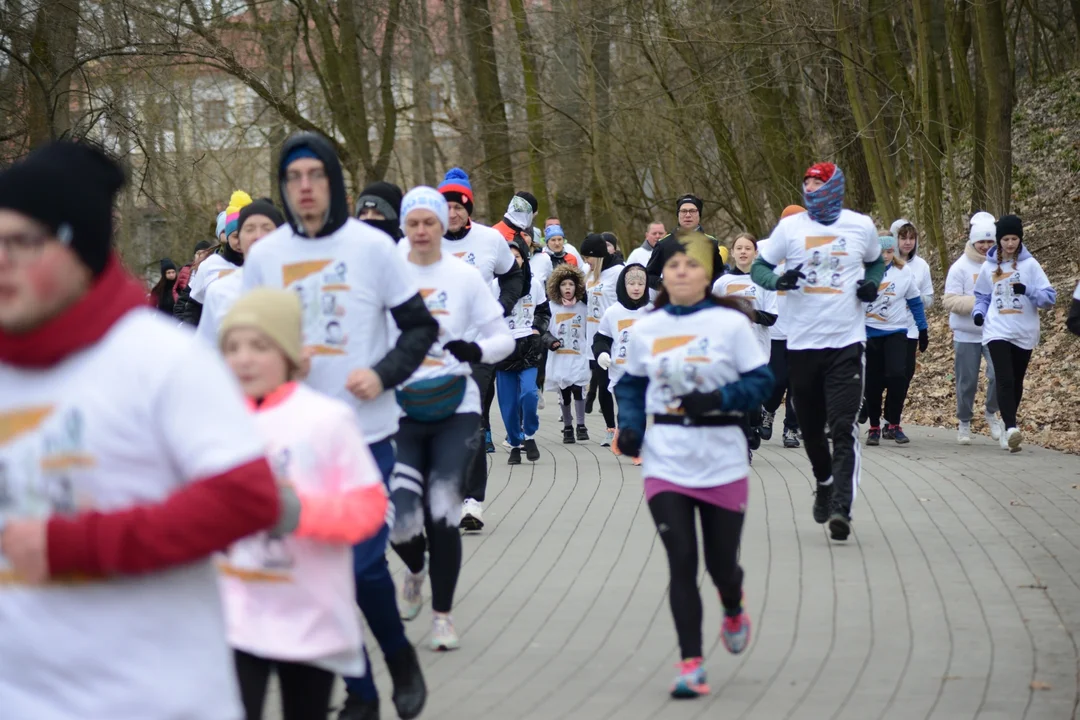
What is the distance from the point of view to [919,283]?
16281mm

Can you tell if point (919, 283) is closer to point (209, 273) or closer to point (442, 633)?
point (209, 273)

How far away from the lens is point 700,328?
6.55 metres

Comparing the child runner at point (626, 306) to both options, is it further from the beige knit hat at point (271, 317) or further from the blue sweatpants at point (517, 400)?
the beige knit hat at point (271, 317)

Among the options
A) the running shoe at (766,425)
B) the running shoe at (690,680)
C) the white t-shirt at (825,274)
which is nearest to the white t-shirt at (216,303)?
the running shoe at (690,680)

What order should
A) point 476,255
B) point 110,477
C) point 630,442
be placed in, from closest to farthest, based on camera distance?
point 110,477 < point 630,442 < point 476,255

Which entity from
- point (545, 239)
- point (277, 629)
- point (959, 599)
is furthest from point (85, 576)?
point (545, 239)

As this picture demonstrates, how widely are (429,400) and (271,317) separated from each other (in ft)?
9.64

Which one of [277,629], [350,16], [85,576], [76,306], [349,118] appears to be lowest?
[277,629]

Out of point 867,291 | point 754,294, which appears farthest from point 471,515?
point 754,294

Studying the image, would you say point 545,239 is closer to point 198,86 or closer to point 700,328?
point 700,328

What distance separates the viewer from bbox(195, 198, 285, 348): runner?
7.44 metres

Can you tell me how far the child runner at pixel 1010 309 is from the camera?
1408cm

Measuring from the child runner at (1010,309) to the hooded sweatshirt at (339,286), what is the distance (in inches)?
367

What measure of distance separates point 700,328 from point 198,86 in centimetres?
3203
